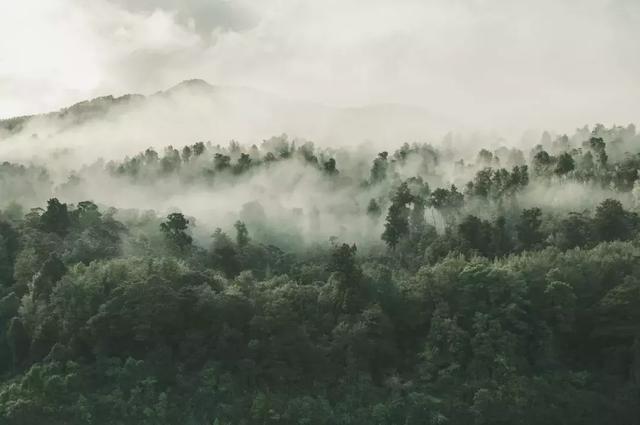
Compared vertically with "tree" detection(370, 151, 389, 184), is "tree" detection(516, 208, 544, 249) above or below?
below

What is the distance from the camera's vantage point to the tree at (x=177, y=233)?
10306 centimetres

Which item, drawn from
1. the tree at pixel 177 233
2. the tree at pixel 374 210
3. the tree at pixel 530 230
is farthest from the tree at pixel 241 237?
the tree at pixel 530 230

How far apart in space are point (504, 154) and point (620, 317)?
3363 inches

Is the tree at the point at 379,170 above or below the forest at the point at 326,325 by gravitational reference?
above

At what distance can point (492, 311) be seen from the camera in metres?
73.6

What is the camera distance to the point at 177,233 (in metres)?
104

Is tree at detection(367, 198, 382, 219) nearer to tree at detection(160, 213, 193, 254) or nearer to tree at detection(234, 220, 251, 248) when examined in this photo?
tree at detection(234, 220, 251, 248)

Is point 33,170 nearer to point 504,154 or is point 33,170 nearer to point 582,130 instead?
point 504,154

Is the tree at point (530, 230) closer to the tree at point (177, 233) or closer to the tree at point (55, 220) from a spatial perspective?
the tree at point (177, 233)

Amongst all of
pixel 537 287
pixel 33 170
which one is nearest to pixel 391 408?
pixel 537 287

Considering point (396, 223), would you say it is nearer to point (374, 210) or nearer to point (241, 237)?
point (374, 210)

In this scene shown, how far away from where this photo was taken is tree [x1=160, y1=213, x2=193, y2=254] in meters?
103

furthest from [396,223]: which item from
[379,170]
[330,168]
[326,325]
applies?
[330,168]

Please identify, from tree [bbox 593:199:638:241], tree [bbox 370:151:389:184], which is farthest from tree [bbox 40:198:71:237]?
tree [bbox 593:199:638:241]
